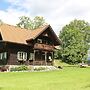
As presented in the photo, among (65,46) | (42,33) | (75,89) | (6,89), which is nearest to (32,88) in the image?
(6,89)

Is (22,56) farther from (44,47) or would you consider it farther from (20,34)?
(44,47)

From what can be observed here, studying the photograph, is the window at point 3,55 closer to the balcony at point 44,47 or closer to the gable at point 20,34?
the gable at point 20,34

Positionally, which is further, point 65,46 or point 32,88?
point 65,46

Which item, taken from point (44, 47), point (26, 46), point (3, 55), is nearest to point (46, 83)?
point (3, 55)

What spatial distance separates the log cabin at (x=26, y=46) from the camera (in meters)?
43.2

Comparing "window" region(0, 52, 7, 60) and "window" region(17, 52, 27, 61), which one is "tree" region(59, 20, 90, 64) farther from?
"window" region(0, 52, 7, 60)

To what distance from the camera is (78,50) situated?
72.2 m

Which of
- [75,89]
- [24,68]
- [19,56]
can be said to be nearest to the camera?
[75,89]

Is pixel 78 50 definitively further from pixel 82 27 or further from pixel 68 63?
pixel 82 27

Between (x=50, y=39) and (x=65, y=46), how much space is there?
2878 centimetres

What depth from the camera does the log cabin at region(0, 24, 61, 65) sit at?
43.2m

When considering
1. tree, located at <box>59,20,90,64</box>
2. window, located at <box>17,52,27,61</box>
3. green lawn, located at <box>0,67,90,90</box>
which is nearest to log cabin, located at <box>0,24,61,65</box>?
window, located at <box>17,52,27,61</box>

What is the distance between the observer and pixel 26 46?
46344 millimetres

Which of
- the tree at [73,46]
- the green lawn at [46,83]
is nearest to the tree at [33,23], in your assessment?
the tree at [73,46]
